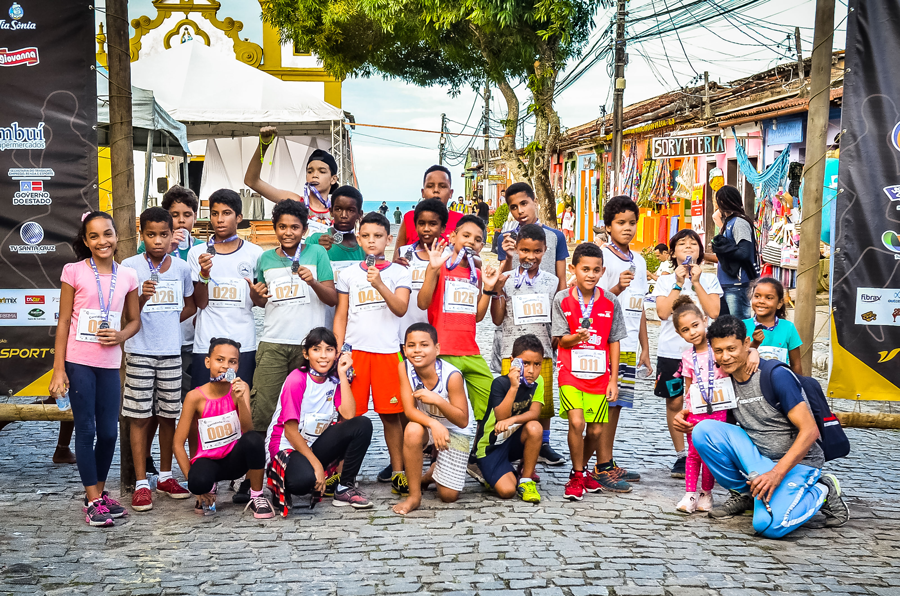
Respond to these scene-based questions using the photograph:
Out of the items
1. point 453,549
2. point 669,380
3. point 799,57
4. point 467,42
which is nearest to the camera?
point 453,549

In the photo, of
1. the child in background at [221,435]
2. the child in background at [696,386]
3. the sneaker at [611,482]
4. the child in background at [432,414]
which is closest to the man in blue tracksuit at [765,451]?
the child in background at [696,386]

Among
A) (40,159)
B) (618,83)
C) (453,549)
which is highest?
(618,83)

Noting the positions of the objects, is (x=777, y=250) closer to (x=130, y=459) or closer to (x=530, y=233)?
(x=530, y=233)

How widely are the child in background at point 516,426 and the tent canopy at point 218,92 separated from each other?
1514cm

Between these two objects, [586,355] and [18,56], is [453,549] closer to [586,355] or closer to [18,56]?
[586,355]

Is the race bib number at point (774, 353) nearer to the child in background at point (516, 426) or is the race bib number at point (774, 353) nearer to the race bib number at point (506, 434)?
the child in background at point (516, 426)

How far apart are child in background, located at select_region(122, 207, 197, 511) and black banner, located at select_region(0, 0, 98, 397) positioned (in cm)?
54

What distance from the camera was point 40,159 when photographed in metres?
5.43

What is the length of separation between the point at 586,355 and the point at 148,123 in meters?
9.51

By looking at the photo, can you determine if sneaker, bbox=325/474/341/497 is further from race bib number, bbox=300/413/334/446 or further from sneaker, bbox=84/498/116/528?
sneaker, bbox=84/498/116/528

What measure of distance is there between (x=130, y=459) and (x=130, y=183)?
5.94 ft

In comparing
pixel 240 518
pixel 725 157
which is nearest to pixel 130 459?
pixel 240 518

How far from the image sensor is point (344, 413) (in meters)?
5.23

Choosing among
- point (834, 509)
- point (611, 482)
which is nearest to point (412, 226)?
point (611, 482)
